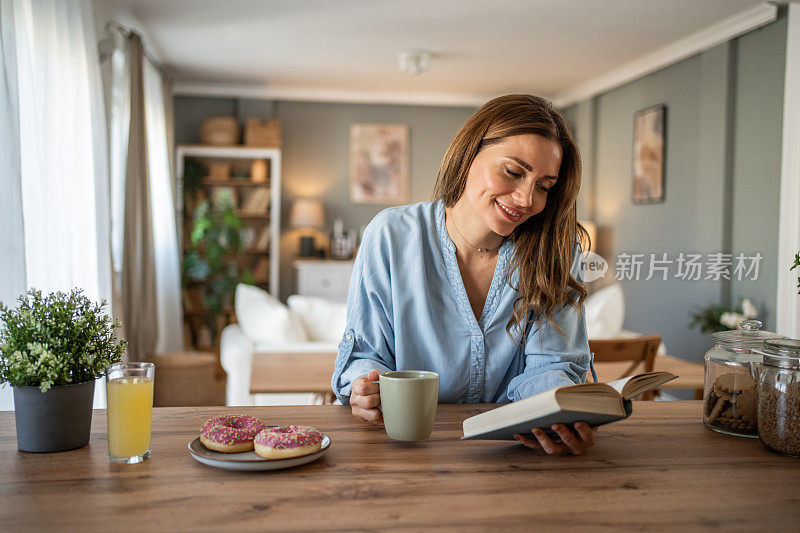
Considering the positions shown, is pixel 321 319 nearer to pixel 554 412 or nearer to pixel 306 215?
pixel 306 215

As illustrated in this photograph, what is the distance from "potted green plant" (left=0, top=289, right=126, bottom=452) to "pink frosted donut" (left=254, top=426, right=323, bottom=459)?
246 millimetres

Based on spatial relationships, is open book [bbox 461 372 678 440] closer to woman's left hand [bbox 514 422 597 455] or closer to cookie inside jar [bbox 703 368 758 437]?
woman's left hand [bbox 514 422 597 455]

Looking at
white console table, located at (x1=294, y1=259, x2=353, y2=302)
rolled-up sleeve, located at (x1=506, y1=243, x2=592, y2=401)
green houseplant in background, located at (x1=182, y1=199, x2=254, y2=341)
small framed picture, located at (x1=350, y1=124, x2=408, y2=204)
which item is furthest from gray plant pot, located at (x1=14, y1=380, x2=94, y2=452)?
small framed picture, located at (x1=350, y1=124, x2=408, y2=204)

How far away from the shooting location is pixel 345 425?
1063mm

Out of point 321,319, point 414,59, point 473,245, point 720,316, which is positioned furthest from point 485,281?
point 414,59

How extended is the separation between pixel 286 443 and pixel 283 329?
9.67 ft

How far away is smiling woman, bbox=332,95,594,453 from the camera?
125 cm

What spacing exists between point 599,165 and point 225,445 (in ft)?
19.5

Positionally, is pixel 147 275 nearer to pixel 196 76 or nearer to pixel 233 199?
pixel 233 199

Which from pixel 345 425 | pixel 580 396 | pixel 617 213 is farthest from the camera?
pixel 617 213

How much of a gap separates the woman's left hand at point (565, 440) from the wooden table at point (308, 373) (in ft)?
4.87

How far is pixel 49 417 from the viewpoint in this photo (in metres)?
0.90

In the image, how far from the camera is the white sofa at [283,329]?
368 centimetres

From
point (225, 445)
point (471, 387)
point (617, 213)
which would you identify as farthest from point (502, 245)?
point (617, 213)
